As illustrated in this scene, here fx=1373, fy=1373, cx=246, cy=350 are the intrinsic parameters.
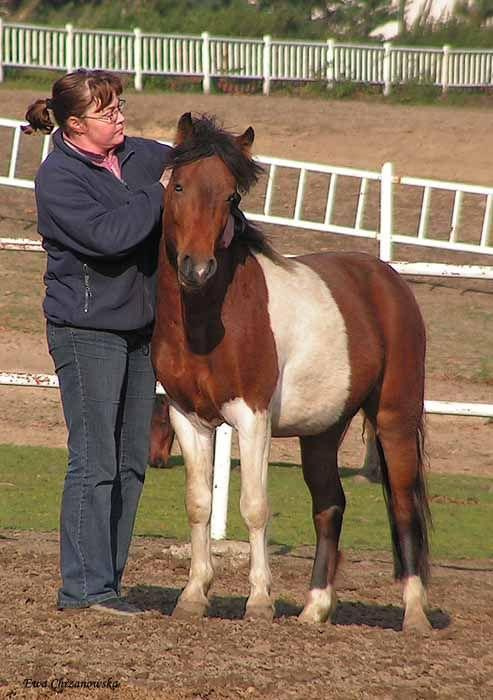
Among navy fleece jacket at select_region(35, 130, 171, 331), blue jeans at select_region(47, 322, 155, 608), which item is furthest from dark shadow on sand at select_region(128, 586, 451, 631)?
navy fleece jacket at select_region(35, 130, 171, 331)

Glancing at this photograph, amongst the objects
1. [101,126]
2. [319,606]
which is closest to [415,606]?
[319,606]

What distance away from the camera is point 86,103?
5199 millimetres

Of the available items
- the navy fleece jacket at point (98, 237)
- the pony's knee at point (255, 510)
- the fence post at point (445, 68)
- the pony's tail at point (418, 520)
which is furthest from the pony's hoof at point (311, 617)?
the fence post at point (445, 68)

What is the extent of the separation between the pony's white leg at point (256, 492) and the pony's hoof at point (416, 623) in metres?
0.66

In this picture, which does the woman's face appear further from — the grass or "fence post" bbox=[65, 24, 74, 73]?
"fence post" bbox=[65, 24, 74, 73]

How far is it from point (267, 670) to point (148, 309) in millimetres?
1524

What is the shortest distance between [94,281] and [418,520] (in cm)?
191

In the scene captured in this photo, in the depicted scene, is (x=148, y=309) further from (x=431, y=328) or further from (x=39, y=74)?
(x=39, y=74)

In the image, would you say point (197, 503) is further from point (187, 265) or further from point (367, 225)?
point (367, 225)

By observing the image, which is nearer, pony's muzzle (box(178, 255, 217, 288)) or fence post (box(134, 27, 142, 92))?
pony's muzzle (box(178, 255, 217, 288))

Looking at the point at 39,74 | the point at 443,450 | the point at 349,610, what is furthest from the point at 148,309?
the point at 39,74

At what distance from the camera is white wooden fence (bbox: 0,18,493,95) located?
2647 centimetres

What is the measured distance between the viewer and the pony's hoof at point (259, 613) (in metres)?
5.34

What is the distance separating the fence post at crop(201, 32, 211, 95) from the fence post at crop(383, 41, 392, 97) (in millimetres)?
3442
